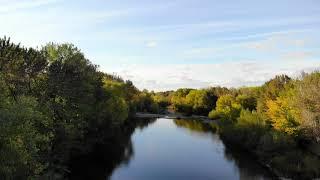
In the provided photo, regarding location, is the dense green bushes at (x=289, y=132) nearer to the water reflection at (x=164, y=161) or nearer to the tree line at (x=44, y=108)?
the water reflection at (x=164, y=161)

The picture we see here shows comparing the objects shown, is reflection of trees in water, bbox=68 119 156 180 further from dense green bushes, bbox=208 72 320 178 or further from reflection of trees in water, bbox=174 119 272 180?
dense green bushes, bbox=208 72 320 178

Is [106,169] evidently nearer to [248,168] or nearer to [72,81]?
[72,81]

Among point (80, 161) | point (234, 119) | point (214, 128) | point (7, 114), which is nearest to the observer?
point (7, 114)

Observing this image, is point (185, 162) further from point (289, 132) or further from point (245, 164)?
point (289, 132)

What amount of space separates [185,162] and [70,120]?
58.6 feet

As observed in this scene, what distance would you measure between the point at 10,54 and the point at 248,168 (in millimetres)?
30893

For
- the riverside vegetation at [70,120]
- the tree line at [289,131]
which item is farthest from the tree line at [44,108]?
the tree line at [289,131]

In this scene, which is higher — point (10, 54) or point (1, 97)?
point (10, 54)

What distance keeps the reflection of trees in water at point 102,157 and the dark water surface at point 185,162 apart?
37.6 inches

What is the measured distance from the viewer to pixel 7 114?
26.4 meters

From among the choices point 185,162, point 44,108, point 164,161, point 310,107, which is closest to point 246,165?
point 185,162

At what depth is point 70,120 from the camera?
4962cm

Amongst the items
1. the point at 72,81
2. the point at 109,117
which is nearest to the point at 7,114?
the point at 72,81

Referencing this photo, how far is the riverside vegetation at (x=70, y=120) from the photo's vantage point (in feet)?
93.5
